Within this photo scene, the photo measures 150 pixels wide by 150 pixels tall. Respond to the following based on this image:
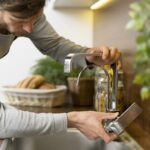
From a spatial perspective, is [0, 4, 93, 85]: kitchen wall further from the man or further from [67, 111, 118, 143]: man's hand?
[67, 111, 118, 143]: man's hand

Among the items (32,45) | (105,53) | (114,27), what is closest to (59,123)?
(105,53)

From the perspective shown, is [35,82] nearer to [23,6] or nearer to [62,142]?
[62,142]

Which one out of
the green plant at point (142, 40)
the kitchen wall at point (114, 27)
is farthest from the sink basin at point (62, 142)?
the green plant at point (142, 40)

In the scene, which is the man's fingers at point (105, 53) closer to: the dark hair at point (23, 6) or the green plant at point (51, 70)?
the dark hair at point (23, 6)

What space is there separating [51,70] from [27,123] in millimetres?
1081

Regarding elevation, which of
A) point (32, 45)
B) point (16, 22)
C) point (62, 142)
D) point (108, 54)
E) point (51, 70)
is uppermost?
point (16, 22)

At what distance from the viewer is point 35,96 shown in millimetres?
1780

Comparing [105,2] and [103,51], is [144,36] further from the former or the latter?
[105,2]

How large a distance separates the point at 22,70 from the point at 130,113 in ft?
4.43

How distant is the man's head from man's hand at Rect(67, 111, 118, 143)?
0.86 ft

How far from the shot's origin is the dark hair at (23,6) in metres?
0.88

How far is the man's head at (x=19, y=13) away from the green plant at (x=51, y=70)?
0.99 meters

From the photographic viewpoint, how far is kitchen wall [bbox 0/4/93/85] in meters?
2.18

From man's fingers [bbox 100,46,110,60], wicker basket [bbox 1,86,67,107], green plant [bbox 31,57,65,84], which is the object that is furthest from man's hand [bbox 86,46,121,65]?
green plant [bbox 31,57,65,84]
